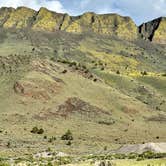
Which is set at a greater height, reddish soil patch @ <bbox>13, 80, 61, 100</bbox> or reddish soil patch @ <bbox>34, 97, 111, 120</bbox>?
reddish soil patch @ <bbox>13, 80, 61, 100</bbox>

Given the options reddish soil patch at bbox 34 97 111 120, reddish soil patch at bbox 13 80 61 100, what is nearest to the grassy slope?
reddish soil patch at bbox 13 80 61 100

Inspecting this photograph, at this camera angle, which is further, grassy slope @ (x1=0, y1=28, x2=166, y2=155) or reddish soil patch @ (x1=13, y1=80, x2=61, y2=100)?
reddish soil patch @ (x1=13, y1=80, x2=61, y2=100)

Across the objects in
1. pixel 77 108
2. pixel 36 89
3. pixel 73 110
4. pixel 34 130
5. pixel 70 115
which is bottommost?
pixel 34 130

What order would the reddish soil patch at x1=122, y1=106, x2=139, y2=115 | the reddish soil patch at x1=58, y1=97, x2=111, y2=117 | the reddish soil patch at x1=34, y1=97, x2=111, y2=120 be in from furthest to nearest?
the reddish soil patch at x1=122, y1=106, x2=139, y2=115 → the reddish soil patch at x1=58, y1=97, x2=111, y2=117 → the reddish soil patch at x1=34, y1=97, x2=111, y2=120

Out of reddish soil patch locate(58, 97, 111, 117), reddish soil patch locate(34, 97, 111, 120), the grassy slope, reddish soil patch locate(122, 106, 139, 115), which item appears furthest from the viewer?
reddish soil patch locate(122, 106, 139, 115)

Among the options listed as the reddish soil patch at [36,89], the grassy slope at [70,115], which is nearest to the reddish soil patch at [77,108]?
the grassy slope at [70,115]

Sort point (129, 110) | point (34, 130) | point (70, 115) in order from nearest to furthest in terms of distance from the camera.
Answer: point (34, 130), point (70, 115), point (129, 110)

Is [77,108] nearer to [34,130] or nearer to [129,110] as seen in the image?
[129,110]

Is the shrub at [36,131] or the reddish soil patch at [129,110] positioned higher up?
the reddish soil patch at [129,110]

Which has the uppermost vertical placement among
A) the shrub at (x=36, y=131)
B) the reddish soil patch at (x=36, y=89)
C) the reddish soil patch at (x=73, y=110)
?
the reddish soil patch at (x=36, y=89)

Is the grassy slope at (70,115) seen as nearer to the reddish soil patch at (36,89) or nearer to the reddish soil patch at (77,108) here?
the reddish soil patch at (36,89)

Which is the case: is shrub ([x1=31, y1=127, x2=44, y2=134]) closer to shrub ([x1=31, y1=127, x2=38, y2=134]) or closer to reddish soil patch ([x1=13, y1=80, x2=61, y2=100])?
shrub ([x1=31, y1=127, x2=38, y2=134])

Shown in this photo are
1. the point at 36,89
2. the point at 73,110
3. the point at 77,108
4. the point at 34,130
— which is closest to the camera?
the point at 34,130

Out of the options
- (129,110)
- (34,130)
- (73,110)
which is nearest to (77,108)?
(73,110)
